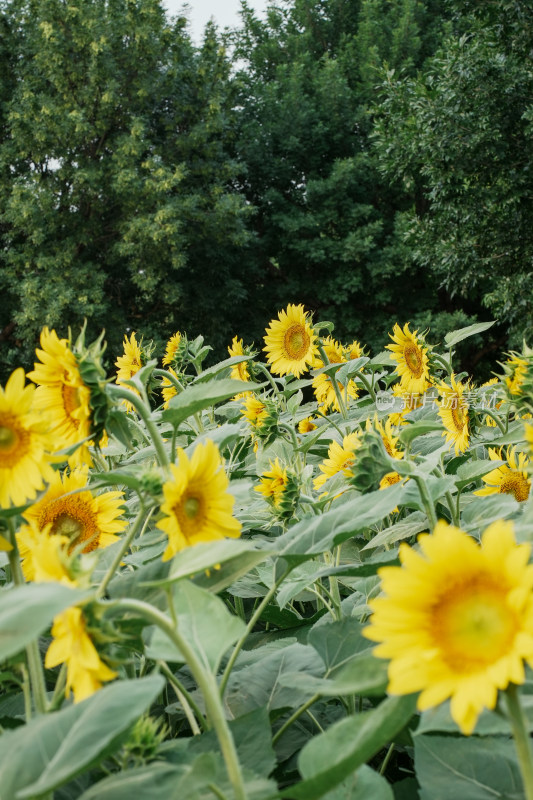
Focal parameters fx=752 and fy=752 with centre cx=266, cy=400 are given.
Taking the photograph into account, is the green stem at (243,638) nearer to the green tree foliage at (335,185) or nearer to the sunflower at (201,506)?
the sunflower at (201,506)

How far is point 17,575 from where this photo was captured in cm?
53

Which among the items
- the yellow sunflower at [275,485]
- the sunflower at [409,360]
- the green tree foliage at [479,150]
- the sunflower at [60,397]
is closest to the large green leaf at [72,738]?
the sunflower at [60,397]

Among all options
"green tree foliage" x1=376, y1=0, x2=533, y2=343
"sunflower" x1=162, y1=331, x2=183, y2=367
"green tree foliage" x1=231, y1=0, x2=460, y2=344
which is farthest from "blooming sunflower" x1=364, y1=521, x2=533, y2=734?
"green tree foliage" x1=231, y1=0, x2=460, y2=344

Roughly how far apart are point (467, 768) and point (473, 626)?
147 mm

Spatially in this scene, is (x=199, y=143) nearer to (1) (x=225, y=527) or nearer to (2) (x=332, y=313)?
(2) (x=332, y=313)

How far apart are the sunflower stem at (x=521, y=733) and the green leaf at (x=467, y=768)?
10 centimetres

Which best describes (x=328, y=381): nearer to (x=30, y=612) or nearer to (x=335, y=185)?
(x=30, y=612)

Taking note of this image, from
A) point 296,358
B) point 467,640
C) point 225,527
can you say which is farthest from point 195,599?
point 296,358

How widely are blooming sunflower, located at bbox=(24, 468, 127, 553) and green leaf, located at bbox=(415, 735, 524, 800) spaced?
16.6 inches

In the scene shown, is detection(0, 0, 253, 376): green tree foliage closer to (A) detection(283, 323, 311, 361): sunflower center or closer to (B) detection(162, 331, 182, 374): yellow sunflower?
(B) detection(162, 331, 182, 374): yellow sunflower

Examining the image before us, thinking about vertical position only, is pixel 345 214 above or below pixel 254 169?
below

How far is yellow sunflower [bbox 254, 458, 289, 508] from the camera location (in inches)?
36.5

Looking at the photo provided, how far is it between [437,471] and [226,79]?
11.1 metres

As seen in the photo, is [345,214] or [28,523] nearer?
[28,523]
